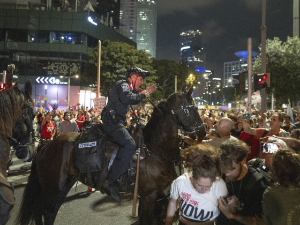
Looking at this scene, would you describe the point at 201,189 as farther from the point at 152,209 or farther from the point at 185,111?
the point at 185,111

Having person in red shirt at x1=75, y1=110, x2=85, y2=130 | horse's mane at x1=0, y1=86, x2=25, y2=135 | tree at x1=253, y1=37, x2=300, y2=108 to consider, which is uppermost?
tree at x1=253, y1=37, x2=300, y2=108

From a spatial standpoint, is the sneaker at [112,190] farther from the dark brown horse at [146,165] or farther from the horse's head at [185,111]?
the horse's head at [185,111]

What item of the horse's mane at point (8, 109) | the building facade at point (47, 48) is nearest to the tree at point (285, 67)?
the building facade at point (47, 48)

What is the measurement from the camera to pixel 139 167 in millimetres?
4277

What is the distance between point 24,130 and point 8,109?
29.6 inches

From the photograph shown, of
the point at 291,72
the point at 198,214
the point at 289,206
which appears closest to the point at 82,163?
the point at 198,214

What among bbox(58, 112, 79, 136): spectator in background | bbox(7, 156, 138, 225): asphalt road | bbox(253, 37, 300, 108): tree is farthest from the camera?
bbox(253, 37, 300, 108): tree

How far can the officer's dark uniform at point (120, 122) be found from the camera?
4156 mm

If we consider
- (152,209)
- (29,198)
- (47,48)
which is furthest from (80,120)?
(47,48)

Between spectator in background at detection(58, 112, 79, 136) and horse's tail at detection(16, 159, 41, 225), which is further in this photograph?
spectator in background at detection(58, 112, 79, 136)

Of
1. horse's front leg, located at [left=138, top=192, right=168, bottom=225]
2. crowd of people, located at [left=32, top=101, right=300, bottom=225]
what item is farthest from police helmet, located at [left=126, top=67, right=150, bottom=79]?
crowd of people, located at [left=32, top=101, right=300, bottom=225]

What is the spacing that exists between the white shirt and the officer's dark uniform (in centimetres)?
164

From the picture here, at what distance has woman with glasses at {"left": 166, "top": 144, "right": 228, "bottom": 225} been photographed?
2.59m

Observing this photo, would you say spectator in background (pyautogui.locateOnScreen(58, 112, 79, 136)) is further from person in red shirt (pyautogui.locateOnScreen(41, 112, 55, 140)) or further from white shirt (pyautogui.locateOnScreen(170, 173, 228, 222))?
white shirt (pyautogui.locateOnScreen(170, 173, 228, 222))
